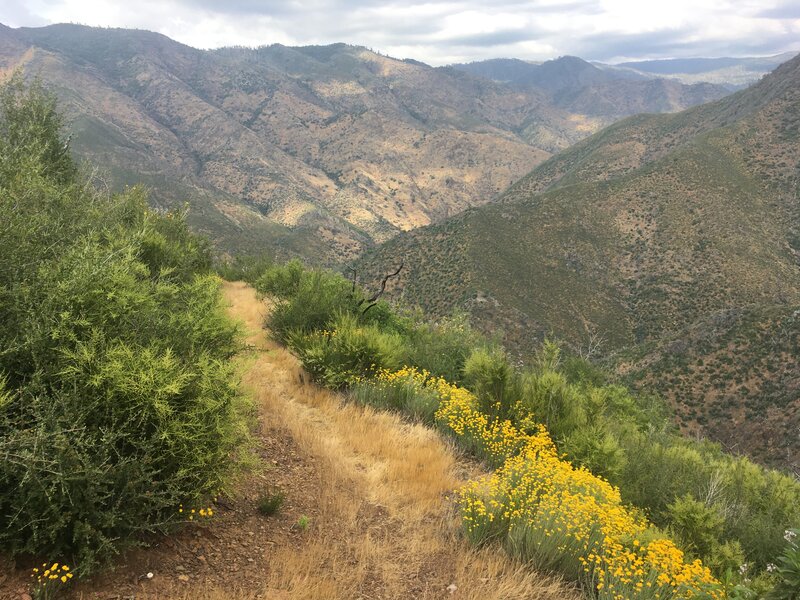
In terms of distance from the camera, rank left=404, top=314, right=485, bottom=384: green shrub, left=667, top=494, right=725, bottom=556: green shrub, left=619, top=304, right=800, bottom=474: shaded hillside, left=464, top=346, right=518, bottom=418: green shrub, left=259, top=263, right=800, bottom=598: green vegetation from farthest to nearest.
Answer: left=619, top=304, right=800, bottom=474: shaded hillside → left=404, top=314, right=485, bottom=384: green shrub → left=464, top=346, right=518, bottom=418: green shrub → left=259, top=263, right=800, bottom=598: green vegetation → left=667, top=494, right=725, bottom=556: green shrub

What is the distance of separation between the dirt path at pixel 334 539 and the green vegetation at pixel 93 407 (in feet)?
1.11

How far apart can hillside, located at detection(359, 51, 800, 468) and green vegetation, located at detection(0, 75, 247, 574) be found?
4374 centimetres

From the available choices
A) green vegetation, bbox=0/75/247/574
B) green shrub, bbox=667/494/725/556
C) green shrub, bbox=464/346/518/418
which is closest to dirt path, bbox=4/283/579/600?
green vegetation, bbox=0/75/247/574

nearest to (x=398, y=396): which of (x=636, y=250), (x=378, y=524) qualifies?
(x=378, y=524)

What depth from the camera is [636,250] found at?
204 ft

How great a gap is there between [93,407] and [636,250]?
67.6 metres

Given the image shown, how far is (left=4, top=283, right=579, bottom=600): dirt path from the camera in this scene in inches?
133

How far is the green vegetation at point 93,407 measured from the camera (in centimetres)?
294

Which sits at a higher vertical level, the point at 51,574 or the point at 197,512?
the point at 51,574

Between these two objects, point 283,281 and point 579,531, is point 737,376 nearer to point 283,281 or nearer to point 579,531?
point 283,281

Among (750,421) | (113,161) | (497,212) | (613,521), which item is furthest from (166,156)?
(613,521)

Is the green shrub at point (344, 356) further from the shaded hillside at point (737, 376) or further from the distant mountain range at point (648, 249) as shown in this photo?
the shaded hillside at point (737, 376)

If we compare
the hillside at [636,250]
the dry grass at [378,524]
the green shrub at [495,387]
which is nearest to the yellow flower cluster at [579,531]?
the dry grass at [378,524]

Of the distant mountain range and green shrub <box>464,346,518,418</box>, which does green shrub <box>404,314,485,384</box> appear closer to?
green shrub <box>464,346,518,418</box>
